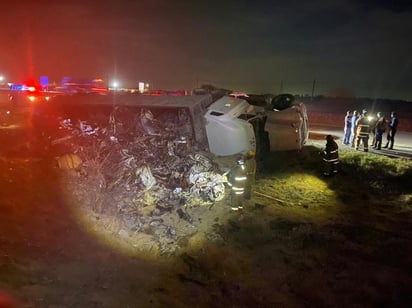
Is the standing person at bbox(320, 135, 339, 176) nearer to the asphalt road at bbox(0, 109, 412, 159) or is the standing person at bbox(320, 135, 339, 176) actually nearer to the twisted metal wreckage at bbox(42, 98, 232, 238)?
the asphalt road at bbox(0, 109, 412, 159)

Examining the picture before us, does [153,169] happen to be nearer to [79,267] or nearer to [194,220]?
[194,220]

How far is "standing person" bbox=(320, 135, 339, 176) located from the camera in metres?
9.89

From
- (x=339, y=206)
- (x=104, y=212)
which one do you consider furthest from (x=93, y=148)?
(x=339, y=206)

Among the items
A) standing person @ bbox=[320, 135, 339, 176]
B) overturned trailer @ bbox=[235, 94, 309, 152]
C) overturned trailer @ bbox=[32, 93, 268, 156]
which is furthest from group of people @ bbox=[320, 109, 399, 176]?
overturned trailer @ bbox=[32, 93, 268, 156]

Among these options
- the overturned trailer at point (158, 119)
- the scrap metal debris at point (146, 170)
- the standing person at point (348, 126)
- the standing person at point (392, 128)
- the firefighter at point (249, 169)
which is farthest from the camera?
the standing person at point (348, 126)

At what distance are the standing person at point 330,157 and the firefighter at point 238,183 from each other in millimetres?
3658

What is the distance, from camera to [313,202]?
8.69 m

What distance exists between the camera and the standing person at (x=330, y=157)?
9.89 metres

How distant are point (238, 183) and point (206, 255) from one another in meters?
1.73

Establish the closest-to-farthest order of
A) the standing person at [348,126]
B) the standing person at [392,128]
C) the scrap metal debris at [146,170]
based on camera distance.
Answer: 1. the scrap metal debris at [146,170]
2. the standing person at [392,128]
3. the standing person at [348,126]

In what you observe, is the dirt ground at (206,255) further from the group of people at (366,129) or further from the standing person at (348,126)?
the standing person at (348,126)

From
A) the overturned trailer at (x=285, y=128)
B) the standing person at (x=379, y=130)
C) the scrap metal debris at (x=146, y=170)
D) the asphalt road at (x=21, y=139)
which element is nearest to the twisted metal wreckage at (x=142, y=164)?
the scrap metal debris at (x=146, y=170)

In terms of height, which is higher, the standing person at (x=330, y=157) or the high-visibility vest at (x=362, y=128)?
the high-visibility vest at (x=362, y=128)

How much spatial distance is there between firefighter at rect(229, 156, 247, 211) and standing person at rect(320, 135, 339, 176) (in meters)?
3.66
